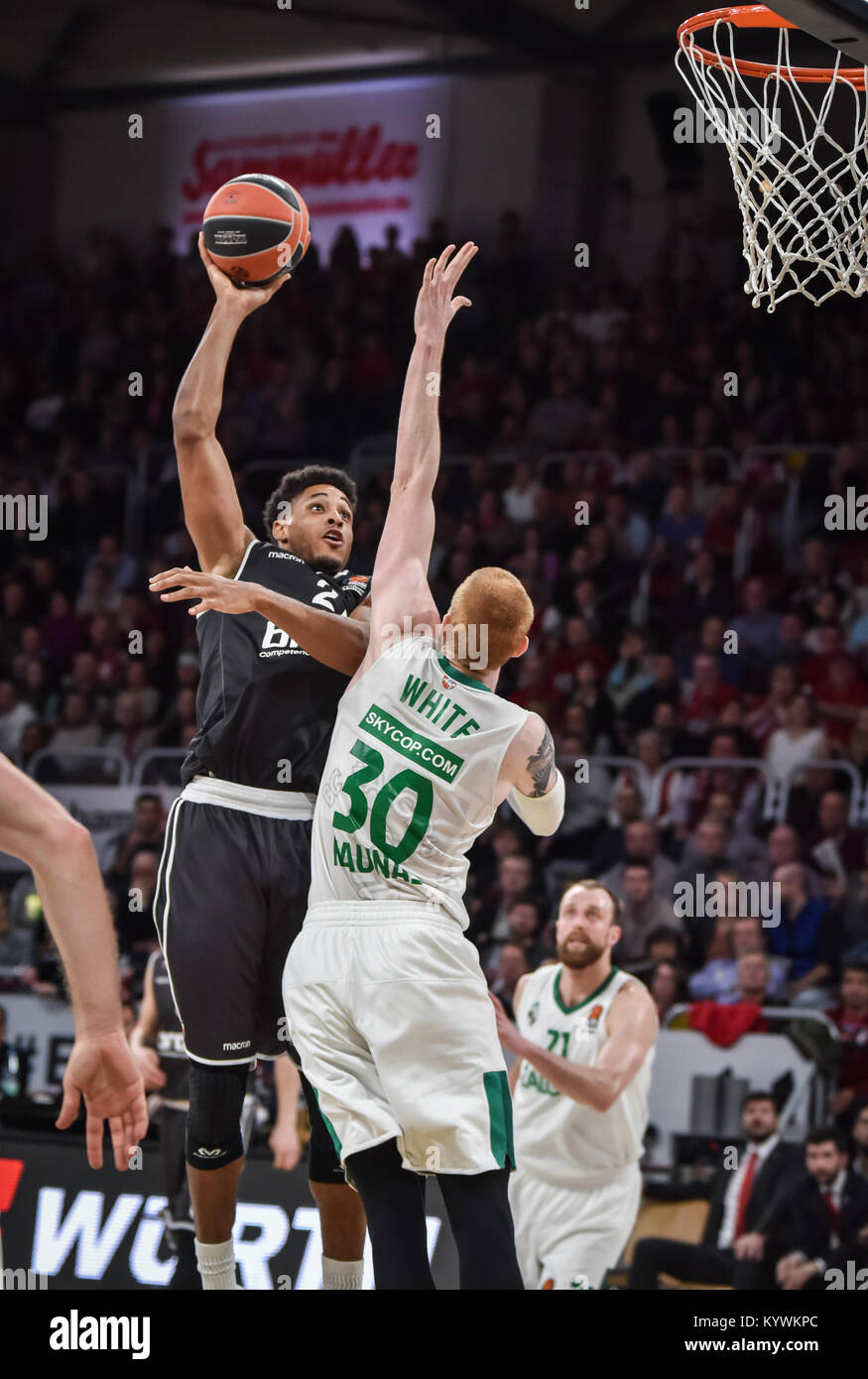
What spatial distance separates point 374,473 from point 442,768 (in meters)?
8.65

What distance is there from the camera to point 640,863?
8.88m

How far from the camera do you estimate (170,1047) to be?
24.8 feet

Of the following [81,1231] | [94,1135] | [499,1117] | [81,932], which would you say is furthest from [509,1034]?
[81,932]

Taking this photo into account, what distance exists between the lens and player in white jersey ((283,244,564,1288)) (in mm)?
4016

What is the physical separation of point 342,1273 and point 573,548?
23.8 feet

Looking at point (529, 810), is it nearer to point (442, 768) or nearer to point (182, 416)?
point (442, 768)

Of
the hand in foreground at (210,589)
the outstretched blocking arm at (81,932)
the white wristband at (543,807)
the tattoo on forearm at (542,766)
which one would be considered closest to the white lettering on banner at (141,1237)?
the white wristband at (543,807)

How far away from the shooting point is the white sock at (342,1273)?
468 cm

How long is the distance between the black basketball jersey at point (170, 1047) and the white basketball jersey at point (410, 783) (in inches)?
134

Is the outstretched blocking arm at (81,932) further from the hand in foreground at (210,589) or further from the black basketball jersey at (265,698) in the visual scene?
the black basketball jersey at (265,698)

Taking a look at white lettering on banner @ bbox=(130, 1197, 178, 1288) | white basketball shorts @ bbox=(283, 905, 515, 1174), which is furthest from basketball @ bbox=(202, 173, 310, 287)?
white lettering on banner @ bbox=(130, 1197, 178, 1288)

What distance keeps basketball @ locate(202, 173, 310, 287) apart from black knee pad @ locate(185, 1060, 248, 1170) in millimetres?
2376
